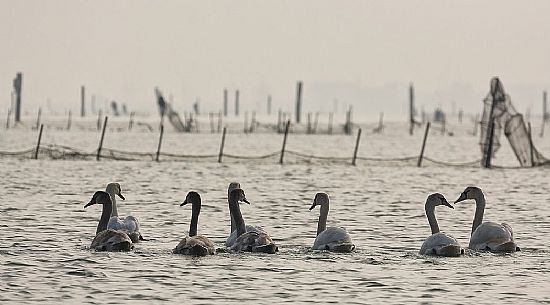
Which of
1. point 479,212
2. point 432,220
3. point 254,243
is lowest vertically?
point 254,243

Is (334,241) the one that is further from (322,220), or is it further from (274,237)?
(274,237)

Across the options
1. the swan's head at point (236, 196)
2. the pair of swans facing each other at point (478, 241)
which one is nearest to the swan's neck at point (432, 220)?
the pair of swans facing each other at point (478, 241)

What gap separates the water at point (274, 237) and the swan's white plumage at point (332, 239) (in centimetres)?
19

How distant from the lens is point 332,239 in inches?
740

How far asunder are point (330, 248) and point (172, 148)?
52.7 meters

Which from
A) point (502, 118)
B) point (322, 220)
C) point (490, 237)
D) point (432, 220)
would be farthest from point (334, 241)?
point (502, 118)

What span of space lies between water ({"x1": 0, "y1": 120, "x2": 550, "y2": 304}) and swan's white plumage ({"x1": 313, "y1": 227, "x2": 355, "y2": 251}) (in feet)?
0.61

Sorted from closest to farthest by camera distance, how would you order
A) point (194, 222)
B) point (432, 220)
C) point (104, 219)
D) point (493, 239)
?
point (493, 239)
point (194, 222)
point (104, 219)
point (432, 220)

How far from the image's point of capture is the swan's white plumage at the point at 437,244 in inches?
729

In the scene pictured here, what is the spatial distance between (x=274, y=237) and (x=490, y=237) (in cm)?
377

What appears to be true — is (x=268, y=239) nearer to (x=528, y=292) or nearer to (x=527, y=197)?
(x=528, y=292)

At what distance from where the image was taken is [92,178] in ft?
124

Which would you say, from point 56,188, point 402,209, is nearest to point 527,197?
point 402,209

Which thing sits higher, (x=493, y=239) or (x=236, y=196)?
(x=236, y=196)
